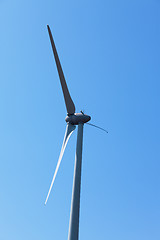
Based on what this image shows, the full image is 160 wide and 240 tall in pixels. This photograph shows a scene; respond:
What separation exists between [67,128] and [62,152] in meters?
3.06

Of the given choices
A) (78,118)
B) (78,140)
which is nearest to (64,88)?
(78,118)

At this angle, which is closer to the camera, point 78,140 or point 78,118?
point 78,140

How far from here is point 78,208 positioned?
18.2 metres

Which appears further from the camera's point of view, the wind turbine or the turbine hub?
the turbine hub

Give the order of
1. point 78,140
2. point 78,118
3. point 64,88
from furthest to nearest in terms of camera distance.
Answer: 1. point 64,88
2. point 78,118
3. point 78,140

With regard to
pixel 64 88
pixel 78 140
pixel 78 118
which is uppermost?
pixel 64 88

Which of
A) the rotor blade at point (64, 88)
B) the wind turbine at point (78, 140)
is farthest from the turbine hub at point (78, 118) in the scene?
the rotor blade at point (64, 88)

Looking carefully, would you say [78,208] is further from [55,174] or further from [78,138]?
[78,138]

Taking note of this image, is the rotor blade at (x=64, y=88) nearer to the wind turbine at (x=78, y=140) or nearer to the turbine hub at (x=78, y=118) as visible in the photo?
the wind turbine at (x=78, y=140)

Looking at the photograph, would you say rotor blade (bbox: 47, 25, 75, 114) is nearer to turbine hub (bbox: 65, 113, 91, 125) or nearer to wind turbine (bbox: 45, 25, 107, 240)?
wind turbine (bbox: 45, 25, 107, 240)

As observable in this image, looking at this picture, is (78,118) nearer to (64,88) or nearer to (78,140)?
(78,140)

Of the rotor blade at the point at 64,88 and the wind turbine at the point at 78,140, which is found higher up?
the rotor blade at the point at 64,88

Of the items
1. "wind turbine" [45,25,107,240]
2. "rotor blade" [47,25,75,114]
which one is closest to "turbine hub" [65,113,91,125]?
"wind turbine" [45,25,107,240]

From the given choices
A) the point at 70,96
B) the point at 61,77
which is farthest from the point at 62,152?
the point at 61,77
